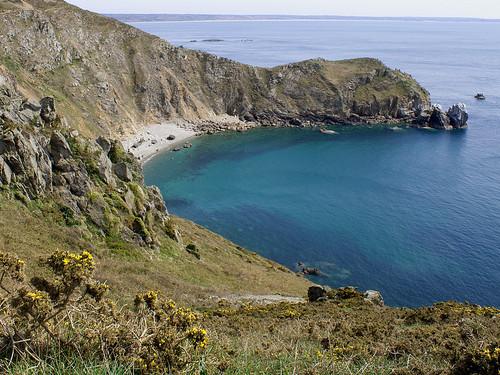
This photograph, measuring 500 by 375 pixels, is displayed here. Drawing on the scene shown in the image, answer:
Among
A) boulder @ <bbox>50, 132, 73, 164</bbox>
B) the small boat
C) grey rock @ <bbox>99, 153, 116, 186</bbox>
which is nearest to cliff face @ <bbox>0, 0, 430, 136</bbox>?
the small boat

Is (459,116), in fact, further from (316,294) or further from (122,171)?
(316,294)

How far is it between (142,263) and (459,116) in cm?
13239

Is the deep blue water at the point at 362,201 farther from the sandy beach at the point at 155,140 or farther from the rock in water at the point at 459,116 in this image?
the sandy beach at the point at 155,140

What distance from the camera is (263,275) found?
46812 mm

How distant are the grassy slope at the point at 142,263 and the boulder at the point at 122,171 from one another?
9126 millimetres

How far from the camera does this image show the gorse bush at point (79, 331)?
307 inches

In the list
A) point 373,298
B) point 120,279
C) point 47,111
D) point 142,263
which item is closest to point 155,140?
point 47,111

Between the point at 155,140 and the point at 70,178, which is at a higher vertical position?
the point at 70,178

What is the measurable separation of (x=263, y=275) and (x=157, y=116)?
98.4m

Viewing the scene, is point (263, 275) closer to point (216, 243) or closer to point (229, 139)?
point (216, 243)

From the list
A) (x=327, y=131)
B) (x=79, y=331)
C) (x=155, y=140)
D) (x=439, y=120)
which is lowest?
(x=155, y=140)

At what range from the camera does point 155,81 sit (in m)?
140

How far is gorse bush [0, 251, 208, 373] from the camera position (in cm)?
780

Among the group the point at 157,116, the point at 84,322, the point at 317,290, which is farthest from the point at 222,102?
the point at 84,322
